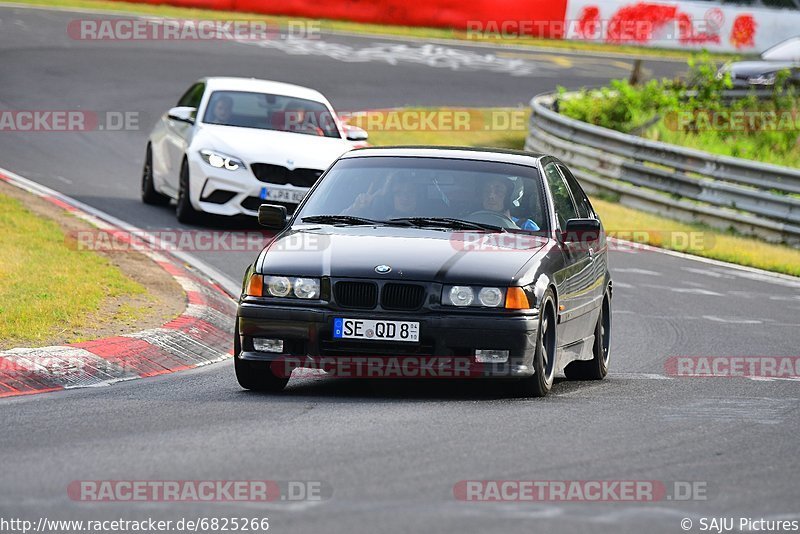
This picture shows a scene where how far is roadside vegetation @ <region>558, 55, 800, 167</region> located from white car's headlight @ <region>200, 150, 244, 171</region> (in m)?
11.1

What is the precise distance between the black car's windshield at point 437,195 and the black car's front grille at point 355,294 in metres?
0.91

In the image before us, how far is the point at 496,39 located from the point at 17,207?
2746 cm

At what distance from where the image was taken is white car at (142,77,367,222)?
1648 centimetres

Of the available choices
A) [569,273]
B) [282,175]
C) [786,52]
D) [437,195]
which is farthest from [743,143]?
[437,195]

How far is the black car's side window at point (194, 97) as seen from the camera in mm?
18094

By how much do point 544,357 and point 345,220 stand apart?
1.50 metres

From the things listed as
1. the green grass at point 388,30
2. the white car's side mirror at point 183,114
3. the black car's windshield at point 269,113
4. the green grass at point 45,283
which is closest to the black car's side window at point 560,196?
the green grass at point 45,283

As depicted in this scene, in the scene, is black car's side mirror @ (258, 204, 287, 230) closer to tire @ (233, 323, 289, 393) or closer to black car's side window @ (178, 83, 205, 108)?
tire @ (233, 323, 289, 393)

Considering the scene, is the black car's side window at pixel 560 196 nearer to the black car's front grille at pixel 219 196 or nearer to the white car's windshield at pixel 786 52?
the black car's front grille at pixel 219 196

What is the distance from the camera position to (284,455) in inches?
255

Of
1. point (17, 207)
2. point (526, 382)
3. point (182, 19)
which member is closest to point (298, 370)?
point (526, 382)

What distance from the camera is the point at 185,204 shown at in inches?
661

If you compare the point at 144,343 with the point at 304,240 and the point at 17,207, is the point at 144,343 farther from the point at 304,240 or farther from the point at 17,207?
the point at 17,207

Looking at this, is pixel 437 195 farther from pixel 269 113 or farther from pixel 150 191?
pixel 150 191
